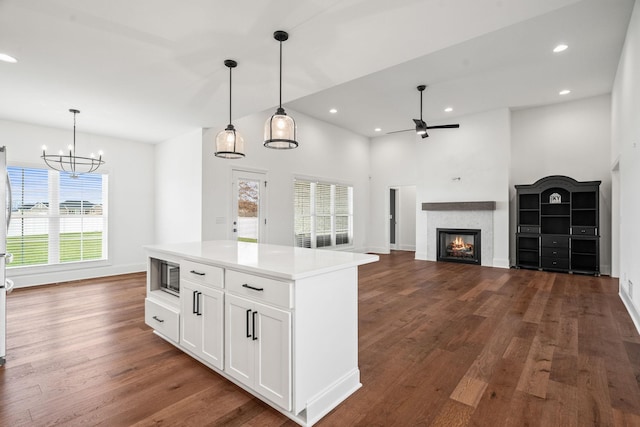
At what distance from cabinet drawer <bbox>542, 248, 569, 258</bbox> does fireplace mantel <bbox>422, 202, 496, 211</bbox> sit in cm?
128

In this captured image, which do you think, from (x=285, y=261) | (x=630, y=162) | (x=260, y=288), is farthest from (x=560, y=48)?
(x=260, y=288)

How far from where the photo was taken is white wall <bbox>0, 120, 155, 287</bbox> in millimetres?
5180

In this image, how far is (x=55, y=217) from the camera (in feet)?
18.2

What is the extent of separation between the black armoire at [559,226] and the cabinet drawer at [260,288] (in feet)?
21.9

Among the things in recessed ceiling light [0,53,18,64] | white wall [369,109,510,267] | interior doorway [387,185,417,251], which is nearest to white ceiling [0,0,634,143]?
recessed ceiling light [0,53,18,64]

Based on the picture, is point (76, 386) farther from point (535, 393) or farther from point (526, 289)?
point (526, 289)

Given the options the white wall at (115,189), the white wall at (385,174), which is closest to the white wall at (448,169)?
the white wall at (385,174)

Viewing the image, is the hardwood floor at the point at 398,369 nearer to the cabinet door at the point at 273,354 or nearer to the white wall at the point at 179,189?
the cabinet door at the point at 273,354

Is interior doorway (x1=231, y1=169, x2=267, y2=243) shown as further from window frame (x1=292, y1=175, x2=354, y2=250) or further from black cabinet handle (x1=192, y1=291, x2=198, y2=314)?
black cabinet handle (x1=192, y1=291, x2=198, y2=314)

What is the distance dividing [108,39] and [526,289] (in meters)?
6.16

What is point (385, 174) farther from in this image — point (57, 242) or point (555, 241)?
point (57, 242)

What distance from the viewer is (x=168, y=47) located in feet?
9.55

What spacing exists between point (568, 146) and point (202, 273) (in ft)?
25.3

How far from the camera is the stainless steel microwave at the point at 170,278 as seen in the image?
9.80 feet
